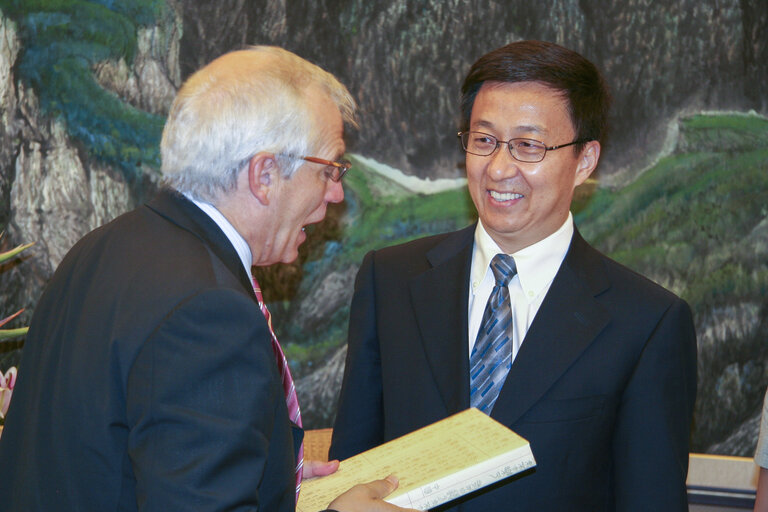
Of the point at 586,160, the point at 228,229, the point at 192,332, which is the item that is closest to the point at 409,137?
the point at 586,160

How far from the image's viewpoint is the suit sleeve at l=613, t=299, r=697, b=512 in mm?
1844

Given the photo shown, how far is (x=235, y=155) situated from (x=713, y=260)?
6.78 feet

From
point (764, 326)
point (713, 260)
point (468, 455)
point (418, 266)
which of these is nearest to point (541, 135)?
point (418, 266)

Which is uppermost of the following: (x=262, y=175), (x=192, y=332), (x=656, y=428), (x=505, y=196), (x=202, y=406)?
(x=262, y=175)

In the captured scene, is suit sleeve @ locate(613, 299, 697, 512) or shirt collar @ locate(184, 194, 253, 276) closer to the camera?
shirt collar @ locate(184, 194, 253, 276)

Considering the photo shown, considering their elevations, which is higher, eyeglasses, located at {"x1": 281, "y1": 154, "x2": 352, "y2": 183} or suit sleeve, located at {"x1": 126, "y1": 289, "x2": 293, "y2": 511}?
eyeglasses, located at {"x1": 281, "y1": 154, "x2": 352, "y2": 183}

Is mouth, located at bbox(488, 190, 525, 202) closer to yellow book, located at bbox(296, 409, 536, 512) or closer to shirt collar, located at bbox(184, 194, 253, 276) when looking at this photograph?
yellow book, located at bbox(296, 409, 536, 512)

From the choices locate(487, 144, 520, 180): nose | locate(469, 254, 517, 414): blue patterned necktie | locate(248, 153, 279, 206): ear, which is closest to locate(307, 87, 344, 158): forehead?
locate(248, 153, 279, 206): ear

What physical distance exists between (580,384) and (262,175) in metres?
0.91

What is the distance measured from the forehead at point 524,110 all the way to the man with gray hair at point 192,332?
0.53 m

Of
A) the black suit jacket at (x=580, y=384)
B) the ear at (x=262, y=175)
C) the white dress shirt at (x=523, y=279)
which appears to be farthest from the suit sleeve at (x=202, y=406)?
the white dress shirt at (x=523, y=279)

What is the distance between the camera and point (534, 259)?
203cm

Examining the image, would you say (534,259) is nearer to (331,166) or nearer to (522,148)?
(522,148)

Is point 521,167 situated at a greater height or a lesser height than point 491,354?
greater
